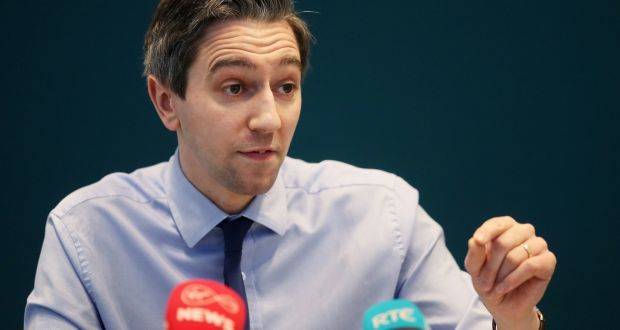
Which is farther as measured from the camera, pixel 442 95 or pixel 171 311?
pixel 442 95

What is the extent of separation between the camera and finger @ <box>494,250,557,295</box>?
1112mm

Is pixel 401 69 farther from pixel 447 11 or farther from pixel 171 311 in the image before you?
pixel 171 311

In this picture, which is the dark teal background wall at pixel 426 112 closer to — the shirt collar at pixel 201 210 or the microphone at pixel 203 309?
the shirt collar at pixel 201 210

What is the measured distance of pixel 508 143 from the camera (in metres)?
2.16

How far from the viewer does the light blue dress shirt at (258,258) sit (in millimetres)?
1426

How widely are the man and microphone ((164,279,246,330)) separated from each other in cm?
51

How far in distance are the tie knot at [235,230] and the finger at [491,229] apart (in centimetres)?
50

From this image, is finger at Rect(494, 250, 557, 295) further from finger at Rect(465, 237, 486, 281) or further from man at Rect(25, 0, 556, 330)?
man at Rect(25, 0, 556, 330)

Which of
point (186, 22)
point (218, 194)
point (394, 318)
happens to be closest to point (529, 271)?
point (394, 318)

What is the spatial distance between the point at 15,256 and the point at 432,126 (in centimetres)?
121

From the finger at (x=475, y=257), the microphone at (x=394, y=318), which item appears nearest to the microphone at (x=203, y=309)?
the microphone at (x=394, y=318)

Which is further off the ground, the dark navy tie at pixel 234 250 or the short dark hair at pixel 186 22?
the short dark hair at pixel 186 22

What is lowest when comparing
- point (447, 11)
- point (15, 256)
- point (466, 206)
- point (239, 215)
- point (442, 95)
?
point (15, 256)

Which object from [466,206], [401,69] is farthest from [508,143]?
[401,69]
